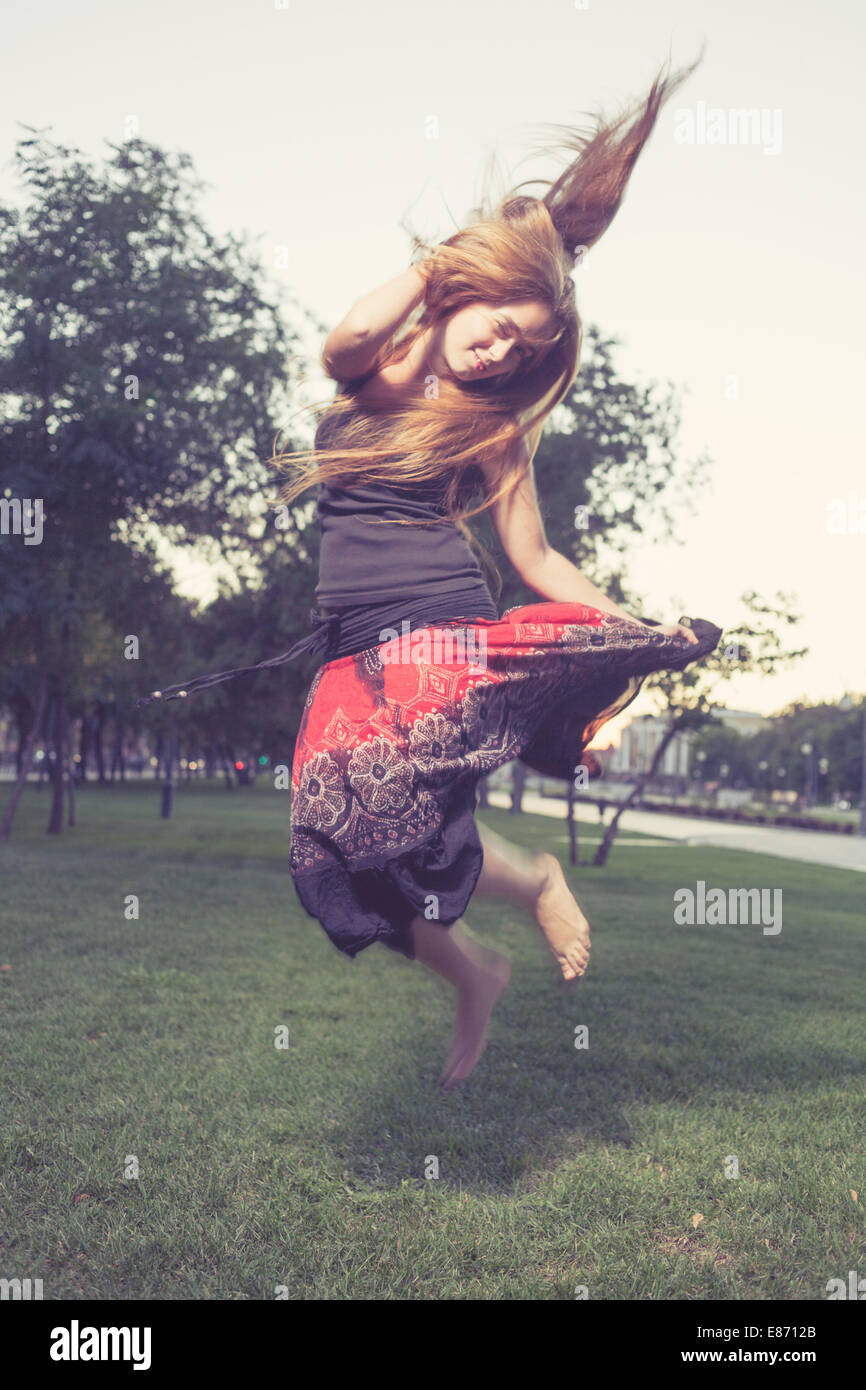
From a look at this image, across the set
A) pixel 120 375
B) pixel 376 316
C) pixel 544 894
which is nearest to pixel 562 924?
pixel 544 894

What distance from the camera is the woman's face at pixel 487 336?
262cm

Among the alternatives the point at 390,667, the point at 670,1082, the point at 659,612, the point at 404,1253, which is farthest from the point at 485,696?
the point at 659,612

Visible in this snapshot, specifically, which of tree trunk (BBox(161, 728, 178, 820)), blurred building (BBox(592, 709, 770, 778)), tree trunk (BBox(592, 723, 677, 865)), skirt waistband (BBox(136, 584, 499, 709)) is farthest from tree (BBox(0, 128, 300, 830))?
blurred building (BBox(592, 709, 770, 778))

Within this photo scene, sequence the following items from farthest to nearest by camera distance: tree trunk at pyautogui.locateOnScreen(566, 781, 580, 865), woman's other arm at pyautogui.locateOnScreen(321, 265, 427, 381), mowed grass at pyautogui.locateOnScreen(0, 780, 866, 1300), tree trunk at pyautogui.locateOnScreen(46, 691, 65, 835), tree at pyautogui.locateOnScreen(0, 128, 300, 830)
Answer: tree trunk at pyautogui.locateOnScreen(46, 691, 65, 835) → tree trunk at pyautogui.locateOnScreen(566, 781, 580, 865) → tree at pyautogui.locateOnScreen(0, 128, 300, 830) → mowed grass at pyautogui.locateOnScreen(0, 780, 866, 1300) → woman's other arm at pyautogui.locateOnScreen(321, 265, 427, 381)

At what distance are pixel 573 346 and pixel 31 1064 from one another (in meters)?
4.45

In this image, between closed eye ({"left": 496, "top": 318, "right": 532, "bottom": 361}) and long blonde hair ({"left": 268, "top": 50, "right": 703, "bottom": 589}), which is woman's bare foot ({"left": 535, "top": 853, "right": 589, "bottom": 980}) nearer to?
long blonde hair ({"left": 268, "top": 50, "right": 703, "bottom": 589})

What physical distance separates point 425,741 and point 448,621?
32 cm

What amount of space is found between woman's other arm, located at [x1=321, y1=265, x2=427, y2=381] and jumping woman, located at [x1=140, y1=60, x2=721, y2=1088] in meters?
0.08

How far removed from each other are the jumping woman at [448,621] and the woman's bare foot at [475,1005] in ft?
0.70

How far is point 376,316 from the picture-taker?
245cm

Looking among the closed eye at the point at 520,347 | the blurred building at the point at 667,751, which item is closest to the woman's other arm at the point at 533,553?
the closed eye at the point at 520,347

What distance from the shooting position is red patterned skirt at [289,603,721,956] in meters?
2.80

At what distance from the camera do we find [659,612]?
17.9m

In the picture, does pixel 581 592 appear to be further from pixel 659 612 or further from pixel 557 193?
pixel 659 612
